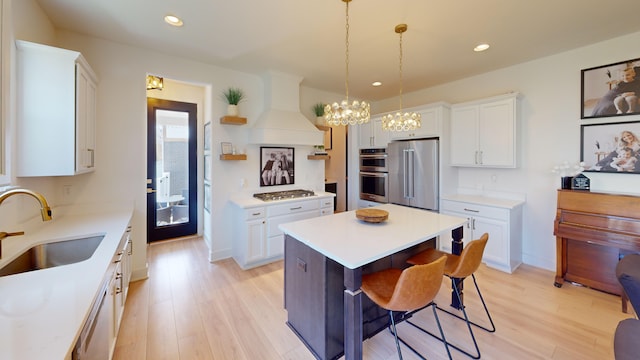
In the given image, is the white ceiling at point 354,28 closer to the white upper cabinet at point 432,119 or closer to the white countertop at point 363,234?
the white upper cabinet at point 432,119

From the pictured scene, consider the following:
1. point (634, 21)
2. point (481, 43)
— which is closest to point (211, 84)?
point (481, 43)

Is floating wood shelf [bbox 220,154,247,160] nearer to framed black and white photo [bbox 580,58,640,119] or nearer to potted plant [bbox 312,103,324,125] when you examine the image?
potted plant [bbox 312,103,324,125]

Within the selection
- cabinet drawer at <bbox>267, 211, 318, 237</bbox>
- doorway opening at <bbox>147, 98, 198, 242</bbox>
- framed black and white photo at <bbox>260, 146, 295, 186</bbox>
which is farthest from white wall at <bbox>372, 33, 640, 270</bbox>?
doorway opening at <bbox>147, 98, 198, 242</bbox>

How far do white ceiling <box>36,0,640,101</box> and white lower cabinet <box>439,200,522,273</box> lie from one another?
1960 mm

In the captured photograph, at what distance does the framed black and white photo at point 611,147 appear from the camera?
2701 millimetres

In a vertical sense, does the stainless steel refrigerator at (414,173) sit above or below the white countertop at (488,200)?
above

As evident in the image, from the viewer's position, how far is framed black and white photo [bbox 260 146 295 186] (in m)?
3.96

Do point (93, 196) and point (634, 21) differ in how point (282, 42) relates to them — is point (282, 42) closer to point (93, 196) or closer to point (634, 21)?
point (93, 196)

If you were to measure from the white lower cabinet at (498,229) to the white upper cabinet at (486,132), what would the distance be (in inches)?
25.1

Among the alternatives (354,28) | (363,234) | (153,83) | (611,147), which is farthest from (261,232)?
(611,147)

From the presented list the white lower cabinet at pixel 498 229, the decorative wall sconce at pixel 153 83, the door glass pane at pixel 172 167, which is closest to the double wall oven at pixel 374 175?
the white lower cabinet at pixel 498 229

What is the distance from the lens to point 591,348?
6.27ft

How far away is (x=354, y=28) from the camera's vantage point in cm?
251

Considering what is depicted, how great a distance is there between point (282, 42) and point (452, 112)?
2.77 metres
